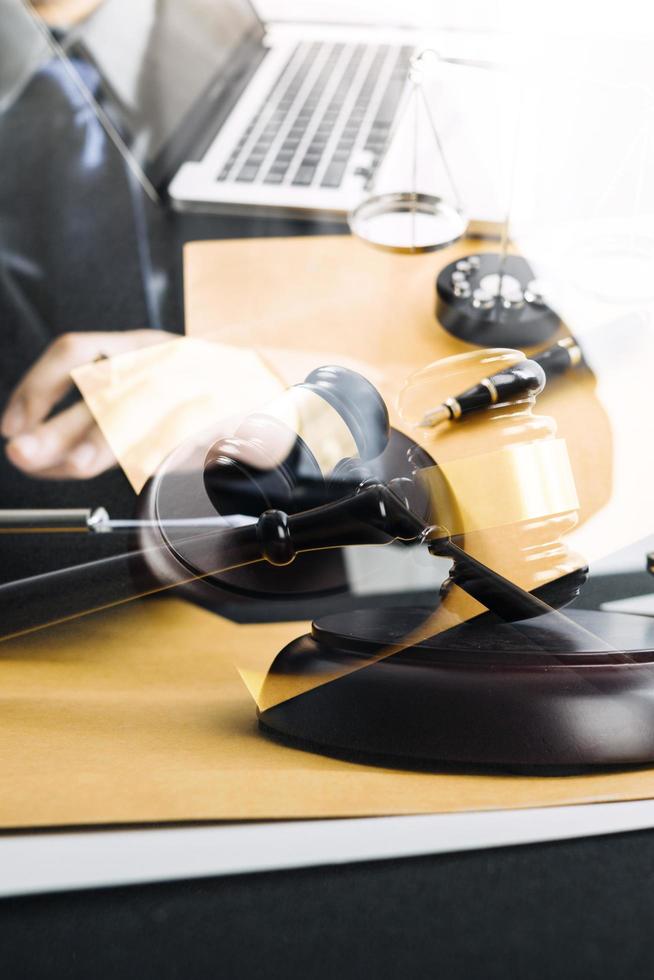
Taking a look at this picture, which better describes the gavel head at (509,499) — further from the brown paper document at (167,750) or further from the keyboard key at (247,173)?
the keyboard key at (247,173)

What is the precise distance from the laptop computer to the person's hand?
158 millimetres

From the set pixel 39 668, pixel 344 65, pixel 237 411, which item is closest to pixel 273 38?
pixel 344 65

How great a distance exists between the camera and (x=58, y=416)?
0.57 metres

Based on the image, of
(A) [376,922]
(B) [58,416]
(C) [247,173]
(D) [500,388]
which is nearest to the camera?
(A) [376,922]

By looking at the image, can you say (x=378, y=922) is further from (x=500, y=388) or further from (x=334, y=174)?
(x=334, y=174)

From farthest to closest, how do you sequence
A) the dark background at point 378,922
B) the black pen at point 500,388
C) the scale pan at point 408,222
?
the scale pan at point 408,222 < the black pen at point 500,388 < the dark background at point 378,922

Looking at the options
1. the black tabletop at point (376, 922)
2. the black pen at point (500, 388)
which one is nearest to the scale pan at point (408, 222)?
the black pen at point (500, 388)

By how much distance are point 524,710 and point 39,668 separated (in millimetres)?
223

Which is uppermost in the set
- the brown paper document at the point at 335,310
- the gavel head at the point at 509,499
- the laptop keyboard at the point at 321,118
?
the laptop keyboard at the point at 321,118

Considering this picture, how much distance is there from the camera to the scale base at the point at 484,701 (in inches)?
12.3

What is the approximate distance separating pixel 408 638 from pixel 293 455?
96 millimetres

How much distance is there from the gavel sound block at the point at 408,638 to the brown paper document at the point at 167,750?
0.01m

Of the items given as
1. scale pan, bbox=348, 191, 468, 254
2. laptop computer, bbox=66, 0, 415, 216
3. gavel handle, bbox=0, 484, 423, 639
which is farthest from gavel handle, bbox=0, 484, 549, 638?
laptop computer, bbox=66, 0, 415, 216

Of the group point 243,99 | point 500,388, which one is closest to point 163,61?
point 243,99
